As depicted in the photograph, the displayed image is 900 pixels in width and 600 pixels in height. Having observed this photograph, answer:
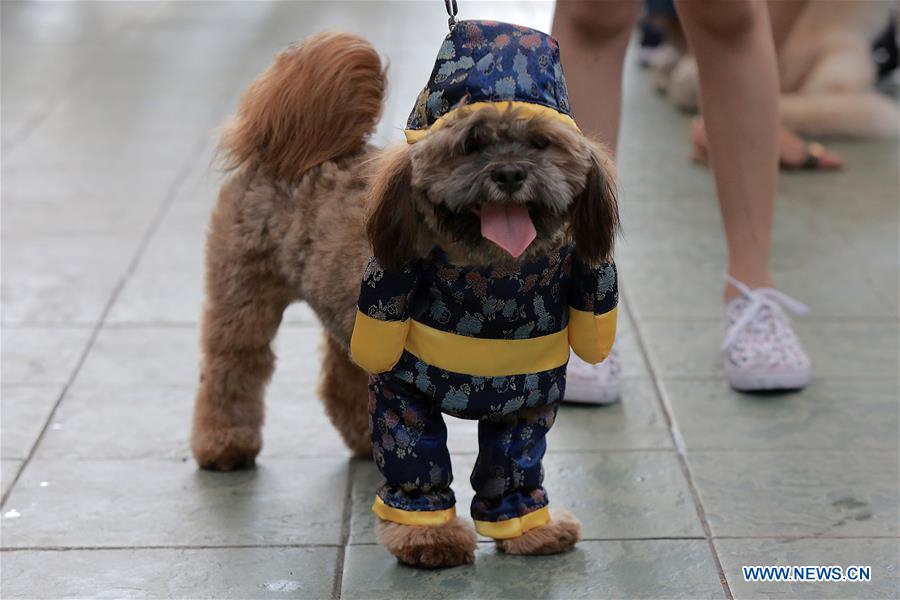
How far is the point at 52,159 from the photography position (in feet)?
18.3

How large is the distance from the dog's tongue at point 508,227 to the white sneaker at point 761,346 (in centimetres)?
155

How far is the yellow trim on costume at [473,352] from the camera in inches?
97.6

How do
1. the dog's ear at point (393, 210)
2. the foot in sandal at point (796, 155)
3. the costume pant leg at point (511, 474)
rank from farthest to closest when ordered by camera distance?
1. the foot in sandal at point (796, 155)
2. the costume pant leg at point (511, 474)
3. the dog's ear at point (393, 210)

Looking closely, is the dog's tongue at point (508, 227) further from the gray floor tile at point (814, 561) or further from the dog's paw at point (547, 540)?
the gray floor tile at point (814, 561)

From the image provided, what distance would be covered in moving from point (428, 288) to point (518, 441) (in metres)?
0.41

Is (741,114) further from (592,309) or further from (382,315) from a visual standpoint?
(382,315)

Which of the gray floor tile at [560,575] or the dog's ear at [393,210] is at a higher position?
the dog's ear at [393,210]

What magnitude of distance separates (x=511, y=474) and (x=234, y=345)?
0.81 meters

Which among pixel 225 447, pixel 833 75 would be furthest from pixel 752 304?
pixel 833 75

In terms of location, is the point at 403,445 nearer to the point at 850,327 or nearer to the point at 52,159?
the point at 850,327

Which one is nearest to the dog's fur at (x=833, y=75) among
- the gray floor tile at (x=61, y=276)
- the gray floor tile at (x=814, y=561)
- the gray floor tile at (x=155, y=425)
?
the gray floor tile at (x=61, y=276)

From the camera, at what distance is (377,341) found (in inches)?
96.5

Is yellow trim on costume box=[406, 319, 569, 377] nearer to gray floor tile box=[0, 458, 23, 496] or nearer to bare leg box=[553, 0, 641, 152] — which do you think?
bare leg box=[553, 0, 641, 152]

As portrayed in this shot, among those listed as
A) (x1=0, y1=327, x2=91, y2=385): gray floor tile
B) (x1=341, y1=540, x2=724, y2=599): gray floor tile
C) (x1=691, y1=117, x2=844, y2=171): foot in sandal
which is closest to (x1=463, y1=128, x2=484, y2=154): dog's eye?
(x1=341, y1=540, x2=724, y2=599): gray floor tile
